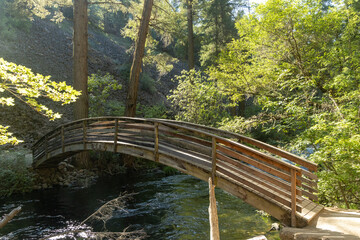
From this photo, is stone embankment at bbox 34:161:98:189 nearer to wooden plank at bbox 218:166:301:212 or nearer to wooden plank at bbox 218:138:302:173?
wooden plank at bbox 218:166:301:212

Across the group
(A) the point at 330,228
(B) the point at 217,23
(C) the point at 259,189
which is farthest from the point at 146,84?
(A) the point at 330,228

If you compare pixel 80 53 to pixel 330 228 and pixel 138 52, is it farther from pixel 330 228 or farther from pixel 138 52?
pixel 330 228

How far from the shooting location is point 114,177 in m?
11.2

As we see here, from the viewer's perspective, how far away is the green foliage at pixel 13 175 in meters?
8.64

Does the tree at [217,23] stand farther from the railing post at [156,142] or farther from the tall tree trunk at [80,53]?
the railing post at [156,142]

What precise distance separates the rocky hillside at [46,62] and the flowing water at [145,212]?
17.2ft

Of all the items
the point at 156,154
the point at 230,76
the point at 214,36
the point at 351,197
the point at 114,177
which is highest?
the point at 214,36

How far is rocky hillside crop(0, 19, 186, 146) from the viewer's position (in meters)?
13.0

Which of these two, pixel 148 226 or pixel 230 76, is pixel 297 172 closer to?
pixel 148 226

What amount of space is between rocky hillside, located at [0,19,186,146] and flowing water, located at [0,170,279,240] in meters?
5.24

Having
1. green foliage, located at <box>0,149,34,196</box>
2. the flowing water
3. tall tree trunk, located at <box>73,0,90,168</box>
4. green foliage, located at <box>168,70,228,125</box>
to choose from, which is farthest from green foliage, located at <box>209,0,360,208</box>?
green foliage, located at <box>0,149,34,196</box>

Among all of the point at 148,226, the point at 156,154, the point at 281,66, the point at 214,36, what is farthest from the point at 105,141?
the point at 214,36

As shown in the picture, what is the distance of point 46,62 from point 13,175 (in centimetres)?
1225

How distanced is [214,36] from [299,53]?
11.6 metres
